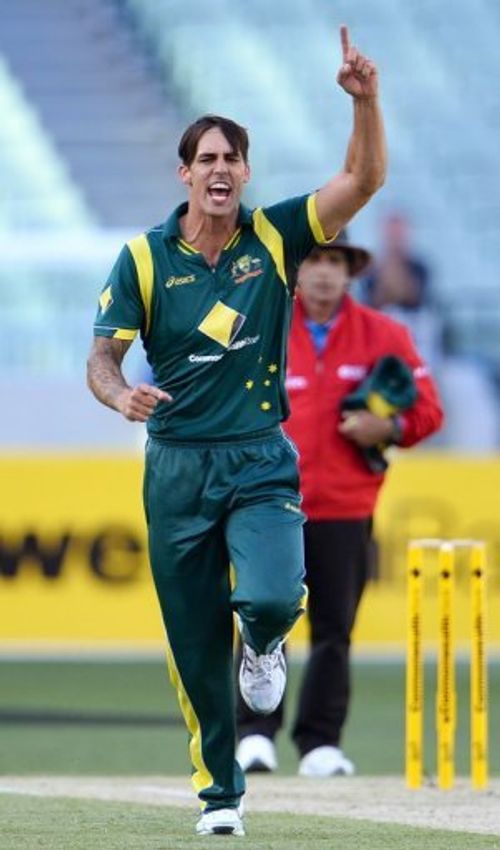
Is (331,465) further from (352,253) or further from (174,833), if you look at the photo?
(174,833)

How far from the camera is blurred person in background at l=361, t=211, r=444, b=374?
17156 millimetres

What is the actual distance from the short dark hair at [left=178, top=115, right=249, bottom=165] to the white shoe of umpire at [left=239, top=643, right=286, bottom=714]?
4.45 feet

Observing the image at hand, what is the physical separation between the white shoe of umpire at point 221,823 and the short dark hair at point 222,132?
5.94ft

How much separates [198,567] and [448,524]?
854 cm

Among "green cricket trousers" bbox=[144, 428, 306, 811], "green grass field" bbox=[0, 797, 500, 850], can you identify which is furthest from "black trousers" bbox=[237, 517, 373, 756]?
"green cricket trousers" bbox=[144, 428, 306, 811]

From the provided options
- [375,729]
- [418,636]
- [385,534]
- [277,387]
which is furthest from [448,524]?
[277,387]

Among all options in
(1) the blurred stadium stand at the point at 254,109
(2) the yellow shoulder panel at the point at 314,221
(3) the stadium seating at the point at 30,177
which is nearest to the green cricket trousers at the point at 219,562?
(2) the yellow shoulder panel at the point at 314,221

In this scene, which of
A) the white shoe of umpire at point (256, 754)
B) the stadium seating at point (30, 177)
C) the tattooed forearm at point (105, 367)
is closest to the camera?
the tattooed forearm at point (105, 367)

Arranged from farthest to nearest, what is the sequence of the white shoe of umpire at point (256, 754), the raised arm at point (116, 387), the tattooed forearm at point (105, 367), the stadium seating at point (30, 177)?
the stadium seating at point (30, 177), the white shoe of umpire at point (256, 754), the tattooed forearm at point (105, 367), the raised arm at point (116, 387)

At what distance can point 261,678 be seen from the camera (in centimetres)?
623

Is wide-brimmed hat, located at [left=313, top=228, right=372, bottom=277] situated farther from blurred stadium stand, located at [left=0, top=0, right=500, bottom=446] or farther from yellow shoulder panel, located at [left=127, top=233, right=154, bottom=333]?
blurred stadium stand, located at [left=0, top=0, right=500, bottom=446]

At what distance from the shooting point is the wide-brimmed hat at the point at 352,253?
9.08 m

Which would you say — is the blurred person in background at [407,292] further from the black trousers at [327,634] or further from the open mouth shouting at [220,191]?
the open mouth shouting at [220,191]

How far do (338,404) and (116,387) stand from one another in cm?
306
